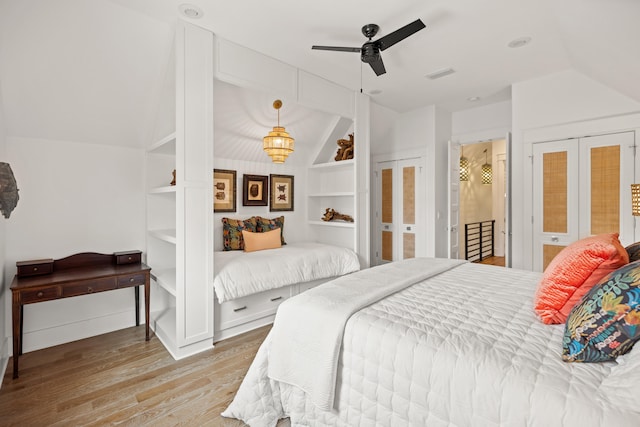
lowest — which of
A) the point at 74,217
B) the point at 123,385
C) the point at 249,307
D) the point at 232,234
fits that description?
the point at 123,385

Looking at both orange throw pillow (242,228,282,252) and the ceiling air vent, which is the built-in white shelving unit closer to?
orange throw pillow (242,228,282,252)

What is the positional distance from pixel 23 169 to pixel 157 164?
108 cm

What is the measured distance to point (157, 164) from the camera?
3449 mm

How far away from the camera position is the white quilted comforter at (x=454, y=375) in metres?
0.96

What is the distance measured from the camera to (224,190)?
153 inches

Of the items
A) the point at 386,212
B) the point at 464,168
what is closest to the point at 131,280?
the point at 386,212

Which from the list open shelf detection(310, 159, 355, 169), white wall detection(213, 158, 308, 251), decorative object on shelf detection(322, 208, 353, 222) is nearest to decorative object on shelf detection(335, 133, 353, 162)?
open shelf detection(310, 159, 355, 169)

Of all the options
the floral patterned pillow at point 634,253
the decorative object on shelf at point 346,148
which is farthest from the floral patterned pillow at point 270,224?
the floral patterned pillow at point 634,253

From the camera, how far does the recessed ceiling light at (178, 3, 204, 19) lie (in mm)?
2363

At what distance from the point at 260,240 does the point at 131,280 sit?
1.41 m

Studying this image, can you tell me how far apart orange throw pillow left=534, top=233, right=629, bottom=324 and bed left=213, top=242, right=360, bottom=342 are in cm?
226

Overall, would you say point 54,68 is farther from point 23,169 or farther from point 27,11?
point 23,169

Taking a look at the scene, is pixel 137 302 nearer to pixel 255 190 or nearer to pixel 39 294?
pixel 39 294

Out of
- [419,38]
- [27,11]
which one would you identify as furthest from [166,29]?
[419,38]
